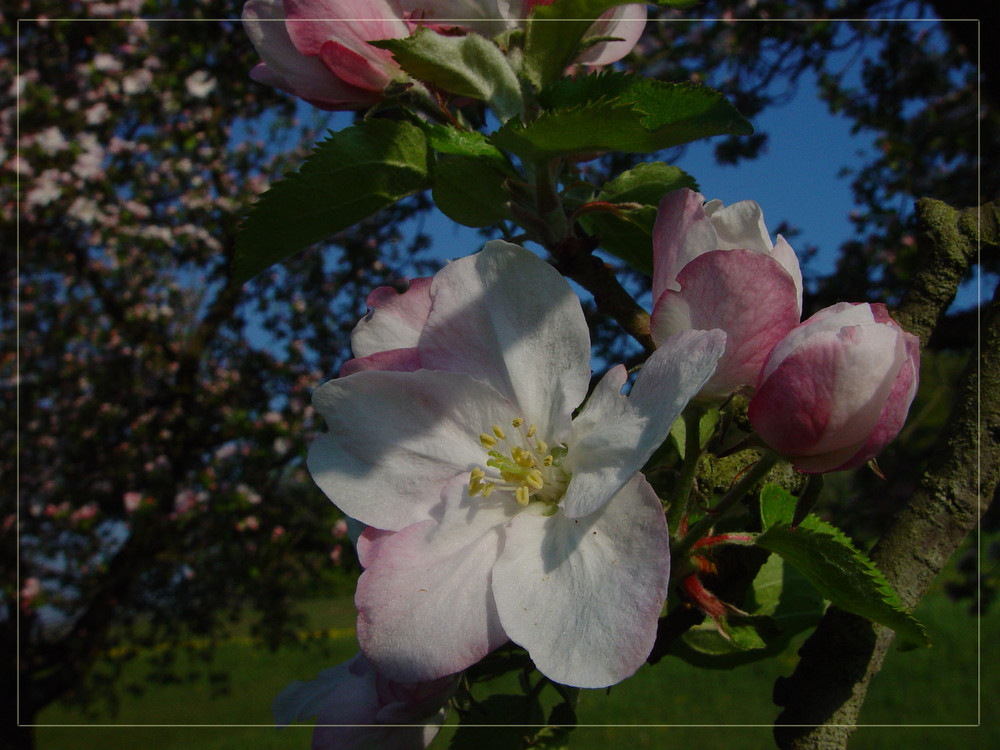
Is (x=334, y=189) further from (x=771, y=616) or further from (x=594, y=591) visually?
(x=771, y=616)

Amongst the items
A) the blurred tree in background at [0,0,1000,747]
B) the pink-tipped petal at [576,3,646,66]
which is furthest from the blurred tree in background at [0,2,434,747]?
the pink-tipped petal at [576,3,646,66]

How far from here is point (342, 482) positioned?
591 millimetres

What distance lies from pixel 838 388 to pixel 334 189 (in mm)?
415

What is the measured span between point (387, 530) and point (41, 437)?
17.2 feet

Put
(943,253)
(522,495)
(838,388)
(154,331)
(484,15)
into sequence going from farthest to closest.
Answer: (154,331) < (943,253) < (484,15) < (522,495) < (838,388)

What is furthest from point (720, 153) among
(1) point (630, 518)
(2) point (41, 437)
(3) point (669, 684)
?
(3) point (669, 684)

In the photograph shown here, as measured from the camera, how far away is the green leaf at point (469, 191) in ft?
2.15

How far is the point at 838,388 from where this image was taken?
0.48m

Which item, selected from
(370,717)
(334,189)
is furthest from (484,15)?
(370,717)

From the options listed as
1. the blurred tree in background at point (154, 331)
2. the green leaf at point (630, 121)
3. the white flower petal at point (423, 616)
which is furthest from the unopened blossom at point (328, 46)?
the blurred tree in background at point (154, 331)

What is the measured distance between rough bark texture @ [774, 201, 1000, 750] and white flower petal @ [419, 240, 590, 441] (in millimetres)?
390

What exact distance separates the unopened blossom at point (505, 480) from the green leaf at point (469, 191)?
0.11 metres

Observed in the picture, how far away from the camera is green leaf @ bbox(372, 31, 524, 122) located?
2.03 ft

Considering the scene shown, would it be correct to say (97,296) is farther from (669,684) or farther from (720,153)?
(669,684)
